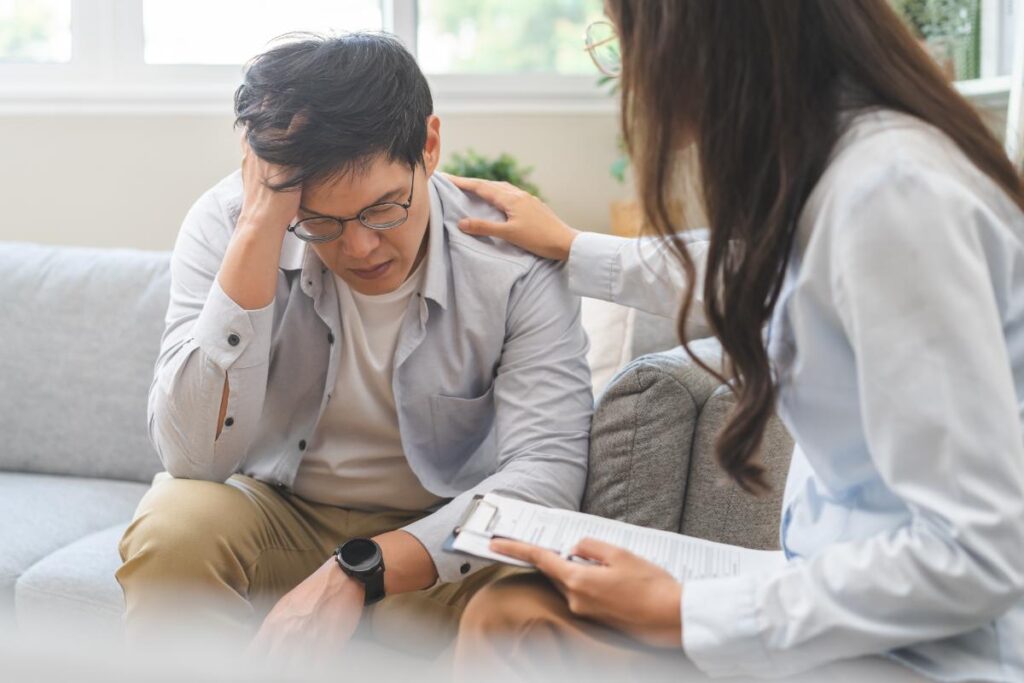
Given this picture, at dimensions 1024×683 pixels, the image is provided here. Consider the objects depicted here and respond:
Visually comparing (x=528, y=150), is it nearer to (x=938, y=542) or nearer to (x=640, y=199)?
(x=640, y=199)

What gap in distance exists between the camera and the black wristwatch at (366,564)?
4.18ft

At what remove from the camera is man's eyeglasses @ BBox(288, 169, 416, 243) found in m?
1.38

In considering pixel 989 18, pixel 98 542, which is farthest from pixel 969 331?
pixel 989 18

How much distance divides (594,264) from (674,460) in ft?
0.94

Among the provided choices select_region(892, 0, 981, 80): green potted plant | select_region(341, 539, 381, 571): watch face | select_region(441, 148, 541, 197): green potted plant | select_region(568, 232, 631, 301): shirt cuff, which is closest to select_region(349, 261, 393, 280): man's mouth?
select_region(568, 232, 631, 301): shirt cuff

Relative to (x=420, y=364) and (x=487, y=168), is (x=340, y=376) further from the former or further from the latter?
(x=487, y=168)

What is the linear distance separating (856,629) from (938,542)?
9 cm

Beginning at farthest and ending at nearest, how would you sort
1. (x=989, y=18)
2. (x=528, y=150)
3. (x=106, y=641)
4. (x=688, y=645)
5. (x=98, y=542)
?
(x=528, y=150) < (x=989, y=18) < (x=98, y=542) < (x=688, y=645) < (x=106, y=641)

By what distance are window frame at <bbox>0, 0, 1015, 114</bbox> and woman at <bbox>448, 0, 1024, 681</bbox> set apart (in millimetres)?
2141

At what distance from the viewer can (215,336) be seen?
4.55ft

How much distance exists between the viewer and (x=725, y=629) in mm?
860

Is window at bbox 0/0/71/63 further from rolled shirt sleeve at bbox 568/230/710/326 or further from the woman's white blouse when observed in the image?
the woman's white blouse

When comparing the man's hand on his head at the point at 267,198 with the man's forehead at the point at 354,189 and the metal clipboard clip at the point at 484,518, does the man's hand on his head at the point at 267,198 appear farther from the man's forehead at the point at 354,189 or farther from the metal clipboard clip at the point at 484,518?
the metal clipboard clip at the point at 484,518

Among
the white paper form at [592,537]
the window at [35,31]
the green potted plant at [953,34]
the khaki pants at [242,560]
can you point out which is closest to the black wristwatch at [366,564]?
the khaki pants at [242,560]
